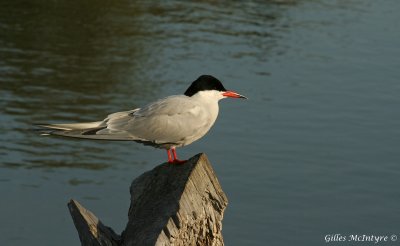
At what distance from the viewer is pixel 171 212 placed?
384 cm

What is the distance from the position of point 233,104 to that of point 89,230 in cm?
747

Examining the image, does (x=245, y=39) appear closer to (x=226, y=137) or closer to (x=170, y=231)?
(x=226, y=137)

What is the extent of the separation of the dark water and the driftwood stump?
390 centimetres

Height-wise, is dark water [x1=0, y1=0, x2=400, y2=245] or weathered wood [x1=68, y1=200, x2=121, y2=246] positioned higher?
weathered wood [x1=68, y1=200, x2=121, y2=246]

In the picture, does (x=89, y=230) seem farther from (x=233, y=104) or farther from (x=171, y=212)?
(x=233, y=104)

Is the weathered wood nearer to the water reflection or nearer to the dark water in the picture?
the dark water

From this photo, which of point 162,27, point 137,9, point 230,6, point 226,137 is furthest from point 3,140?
point 230,6

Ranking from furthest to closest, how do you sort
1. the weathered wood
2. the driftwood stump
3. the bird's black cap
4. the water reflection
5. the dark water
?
the water reflection < the dark water < the bird's black cap < the weathered wood < the driftwood stump

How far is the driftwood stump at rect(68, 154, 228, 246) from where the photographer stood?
3818 mm

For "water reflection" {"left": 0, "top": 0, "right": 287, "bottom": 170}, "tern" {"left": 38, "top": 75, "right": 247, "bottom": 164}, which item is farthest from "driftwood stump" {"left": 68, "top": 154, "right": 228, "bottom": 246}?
"water reflection" {"left": 0, "top": 0, "right": 287, "bottom": 170}

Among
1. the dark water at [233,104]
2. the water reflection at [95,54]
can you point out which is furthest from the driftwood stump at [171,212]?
the water reflection at [95,54]

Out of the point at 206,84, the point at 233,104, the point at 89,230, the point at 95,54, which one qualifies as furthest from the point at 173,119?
the point at 95,54

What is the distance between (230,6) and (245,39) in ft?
8.75

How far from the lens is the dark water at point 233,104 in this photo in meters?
8.70
